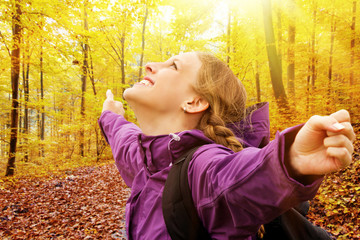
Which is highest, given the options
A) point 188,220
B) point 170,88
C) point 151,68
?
point 151,68

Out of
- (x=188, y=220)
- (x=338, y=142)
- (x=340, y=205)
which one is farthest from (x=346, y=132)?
(x=340, y=205)

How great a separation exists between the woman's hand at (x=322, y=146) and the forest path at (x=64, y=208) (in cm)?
512

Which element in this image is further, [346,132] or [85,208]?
[85,208]

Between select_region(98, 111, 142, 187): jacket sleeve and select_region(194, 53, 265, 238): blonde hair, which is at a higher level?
select_region(194, 53, 265, 238): blonde hair

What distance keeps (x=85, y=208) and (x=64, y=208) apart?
0.65 m

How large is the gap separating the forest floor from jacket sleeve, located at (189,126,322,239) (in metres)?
4.66

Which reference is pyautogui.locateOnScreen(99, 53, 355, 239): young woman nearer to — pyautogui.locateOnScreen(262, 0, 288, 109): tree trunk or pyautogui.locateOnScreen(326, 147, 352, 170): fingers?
pyautogui.locateOnScreen(326, 147, 352, 170): fingers

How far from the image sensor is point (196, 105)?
1315 millimetres

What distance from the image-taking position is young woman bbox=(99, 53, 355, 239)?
0.54 meters

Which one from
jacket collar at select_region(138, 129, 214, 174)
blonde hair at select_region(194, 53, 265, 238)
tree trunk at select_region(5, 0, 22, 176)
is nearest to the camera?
jacket collar at select_region(138, 129, 214, 174)

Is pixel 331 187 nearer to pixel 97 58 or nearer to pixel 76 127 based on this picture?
pixel 76 127

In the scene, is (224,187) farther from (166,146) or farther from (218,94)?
(218,94)

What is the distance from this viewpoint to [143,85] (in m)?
1.41

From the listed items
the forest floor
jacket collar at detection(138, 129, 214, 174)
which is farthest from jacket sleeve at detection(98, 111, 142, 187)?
the forest floor
